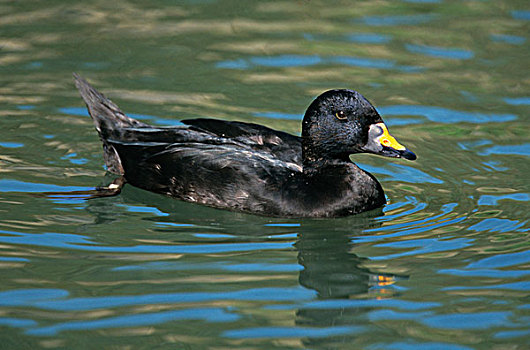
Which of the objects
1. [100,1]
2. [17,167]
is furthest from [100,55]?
[17,167]

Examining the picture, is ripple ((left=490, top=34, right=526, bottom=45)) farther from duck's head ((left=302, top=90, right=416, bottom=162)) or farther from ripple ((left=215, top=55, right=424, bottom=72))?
duck's head ((left=302, top=90, right=416, bottom=162))

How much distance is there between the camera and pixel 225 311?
18.5 ft

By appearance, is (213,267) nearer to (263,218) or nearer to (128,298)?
(128,298)

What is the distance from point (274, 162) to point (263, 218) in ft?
1.86

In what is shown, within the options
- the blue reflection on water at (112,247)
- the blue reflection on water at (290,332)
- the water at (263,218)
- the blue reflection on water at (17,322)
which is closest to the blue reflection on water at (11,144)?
the water at (263,218)

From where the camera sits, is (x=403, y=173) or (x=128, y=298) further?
(x=403, y=173)

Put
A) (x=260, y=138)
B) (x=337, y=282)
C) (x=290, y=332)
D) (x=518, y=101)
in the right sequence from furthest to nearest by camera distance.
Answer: (x=518, y=101) → (x=260, y=138) → (x=337, y=282) → (x=290, y=332)

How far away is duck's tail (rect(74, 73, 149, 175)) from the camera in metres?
8.27

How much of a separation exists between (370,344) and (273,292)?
0.89 metres

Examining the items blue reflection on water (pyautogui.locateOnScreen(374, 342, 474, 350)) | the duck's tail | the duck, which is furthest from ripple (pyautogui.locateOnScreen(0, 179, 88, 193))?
blue reflection on water (pyautogui.locateOnScreen(374, 342, 474, 350))

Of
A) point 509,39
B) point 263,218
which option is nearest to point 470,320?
point 263,218

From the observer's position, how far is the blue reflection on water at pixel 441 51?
11.3 meters

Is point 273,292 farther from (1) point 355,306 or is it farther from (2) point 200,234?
(2) point 200,234

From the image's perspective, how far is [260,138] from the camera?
26.4 ft
